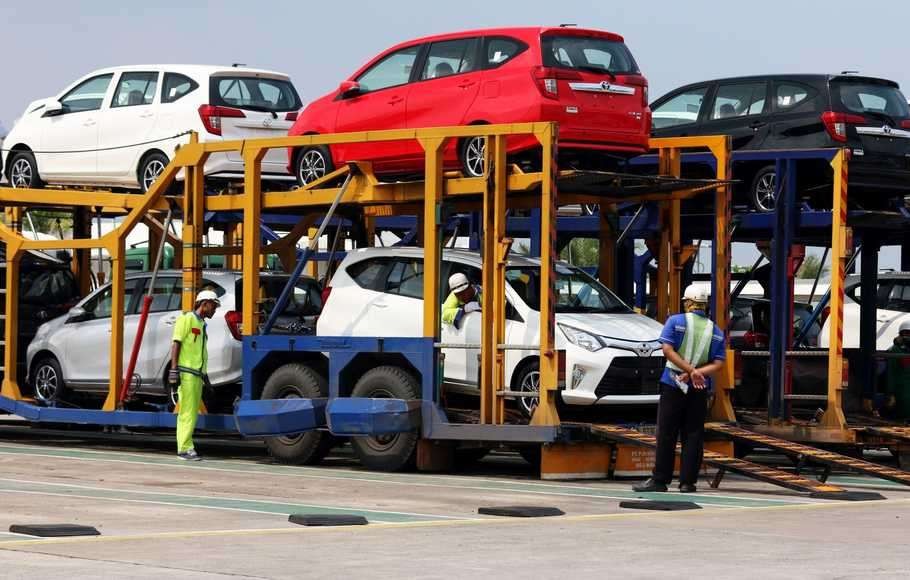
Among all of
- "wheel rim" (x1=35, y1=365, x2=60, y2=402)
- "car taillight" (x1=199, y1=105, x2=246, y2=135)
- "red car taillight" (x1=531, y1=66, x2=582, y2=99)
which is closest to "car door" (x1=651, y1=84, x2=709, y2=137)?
"red car taillight" (x1=531, y1=66, x2=582, y2=99)

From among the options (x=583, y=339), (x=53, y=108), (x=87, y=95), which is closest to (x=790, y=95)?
(x=583, y=339)

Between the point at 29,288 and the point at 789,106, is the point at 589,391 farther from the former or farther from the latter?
the point at 29,288

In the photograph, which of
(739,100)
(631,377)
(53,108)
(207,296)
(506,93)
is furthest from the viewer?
(53,108)

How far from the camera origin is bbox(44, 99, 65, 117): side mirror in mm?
21016

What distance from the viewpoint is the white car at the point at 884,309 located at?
2230 cm

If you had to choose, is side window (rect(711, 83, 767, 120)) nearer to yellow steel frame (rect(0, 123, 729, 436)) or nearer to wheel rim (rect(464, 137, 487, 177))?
yellow steel frame (rect(0, 123, 729, 436))

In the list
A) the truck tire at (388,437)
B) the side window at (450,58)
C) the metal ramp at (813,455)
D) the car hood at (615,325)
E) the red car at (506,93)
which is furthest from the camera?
the side window at (450,58)

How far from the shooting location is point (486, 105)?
16.6m

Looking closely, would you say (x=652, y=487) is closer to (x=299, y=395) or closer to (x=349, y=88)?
(x=299, y=395)

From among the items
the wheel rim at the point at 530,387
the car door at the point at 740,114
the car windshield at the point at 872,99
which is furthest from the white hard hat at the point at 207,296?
the car windshield at the point at 872,99

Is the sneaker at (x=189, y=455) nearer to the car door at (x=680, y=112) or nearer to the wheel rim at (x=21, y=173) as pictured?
the wheel rim at (x=21, y=173)

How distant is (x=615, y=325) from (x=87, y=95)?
7.57 metres

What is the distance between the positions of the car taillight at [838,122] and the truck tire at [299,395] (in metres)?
5.52

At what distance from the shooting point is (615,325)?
1616cm
